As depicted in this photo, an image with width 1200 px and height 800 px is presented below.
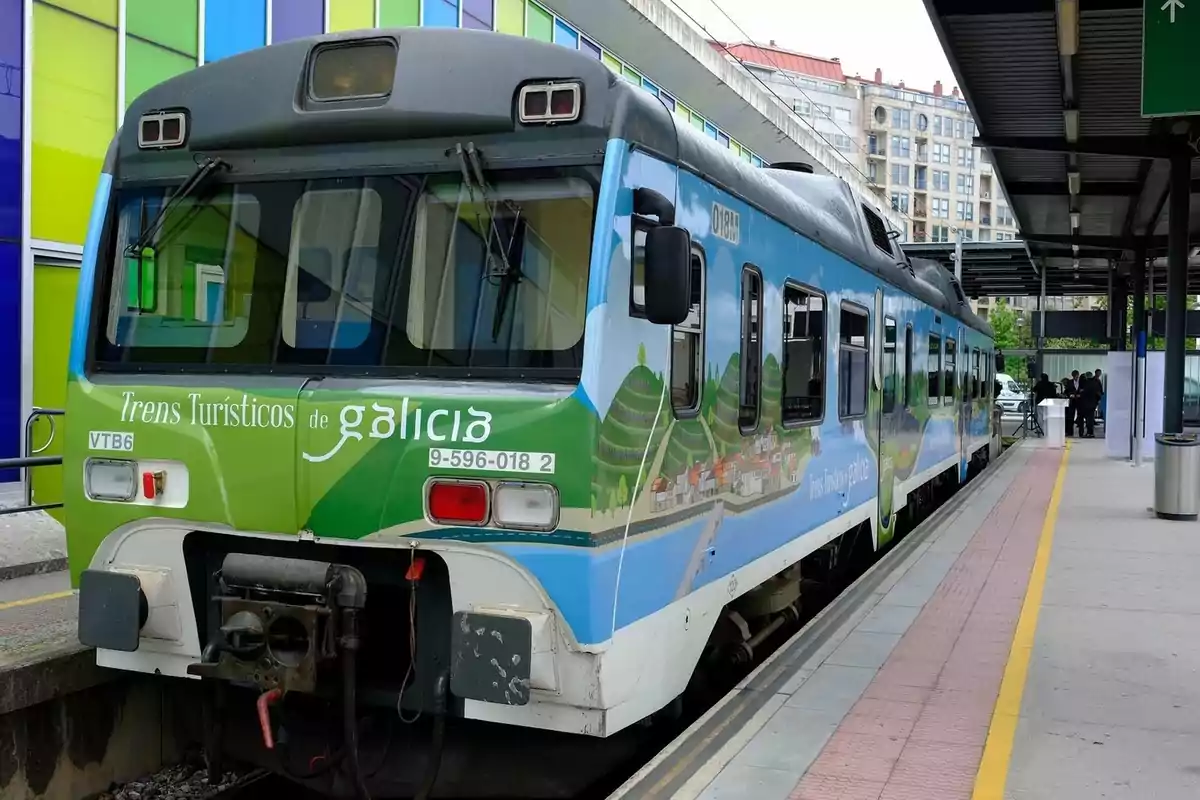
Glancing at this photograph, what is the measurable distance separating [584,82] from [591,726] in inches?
94.9

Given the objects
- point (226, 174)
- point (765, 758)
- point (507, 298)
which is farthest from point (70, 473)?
point (765, 758)

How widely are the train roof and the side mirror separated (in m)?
0.40

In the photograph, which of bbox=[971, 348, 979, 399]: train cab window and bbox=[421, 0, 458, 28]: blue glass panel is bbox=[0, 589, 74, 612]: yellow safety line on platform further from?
bbox=[971, 348, 979, 399]: train cab window

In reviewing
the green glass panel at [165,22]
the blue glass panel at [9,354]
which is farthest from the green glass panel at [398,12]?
the blue glass panel at [9,354]

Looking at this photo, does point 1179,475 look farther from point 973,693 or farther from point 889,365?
point 973,693

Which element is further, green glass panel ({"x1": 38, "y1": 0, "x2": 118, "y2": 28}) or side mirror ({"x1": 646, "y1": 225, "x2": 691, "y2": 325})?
green glass panel ({"x1": 38, "y1": 0, "x2": 118, "y2": 28})

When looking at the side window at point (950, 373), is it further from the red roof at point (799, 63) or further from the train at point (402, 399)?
the red roof at point (799, 63)

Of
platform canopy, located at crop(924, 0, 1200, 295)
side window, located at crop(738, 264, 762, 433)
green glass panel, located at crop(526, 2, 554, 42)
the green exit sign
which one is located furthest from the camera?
green glass panel, located at crop(526, 2, 554, 42)

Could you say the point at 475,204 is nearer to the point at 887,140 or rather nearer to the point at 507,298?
the point at 507,298

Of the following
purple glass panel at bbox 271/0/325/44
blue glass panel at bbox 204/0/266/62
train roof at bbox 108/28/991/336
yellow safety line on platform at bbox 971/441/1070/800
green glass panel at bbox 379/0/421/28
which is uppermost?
green glass panel at bbox 379/0/421/28

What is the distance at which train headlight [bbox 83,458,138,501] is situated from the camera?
4566 mm

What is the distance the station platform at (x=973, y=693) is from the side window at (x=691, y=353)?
1498mm

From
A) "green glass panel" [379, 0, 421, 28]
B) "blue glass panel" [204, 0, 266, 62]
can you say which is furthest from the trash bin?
"blue glass panel" [204, 0, 266, 62]

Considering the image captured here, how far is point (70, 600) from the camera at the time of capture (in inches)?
269
